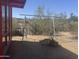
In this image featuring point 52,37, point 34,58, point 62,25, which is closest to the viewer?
point 62,25

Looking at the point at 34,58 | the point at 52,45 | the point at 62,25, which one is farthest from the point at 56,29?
the point at 34,58

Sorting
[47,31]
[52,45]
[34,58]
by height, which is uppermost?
[47,31]

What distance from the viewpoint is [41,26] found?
4543 millimetres

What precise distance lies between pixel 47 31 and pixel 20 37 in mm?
547

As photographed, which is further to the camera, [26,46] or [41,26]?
[26,46]

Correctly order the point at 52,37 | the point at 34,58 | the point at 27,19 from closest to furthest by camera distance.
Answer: the point at 27,19
the point at 52,37
the point at 34,58

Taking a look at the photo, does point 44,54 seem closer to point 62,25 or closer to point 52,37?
point 52,37

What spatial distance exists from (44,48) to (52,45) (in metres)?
0.18

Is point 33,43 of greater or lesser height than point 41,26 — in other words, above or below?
below

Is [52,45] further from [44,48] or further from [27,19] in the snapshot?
[27,19]

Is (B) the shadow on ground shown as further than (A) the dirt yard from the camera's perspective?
Yes

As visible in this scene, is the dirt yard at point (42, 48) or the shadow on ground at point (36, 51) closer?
the dirt yard at point (42, 48)

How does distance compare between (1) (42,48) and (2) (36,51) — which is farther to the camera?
(2) (36,51)

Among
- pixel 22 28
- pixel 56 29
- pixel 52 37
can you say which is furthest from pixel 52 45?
pixel 22 28
